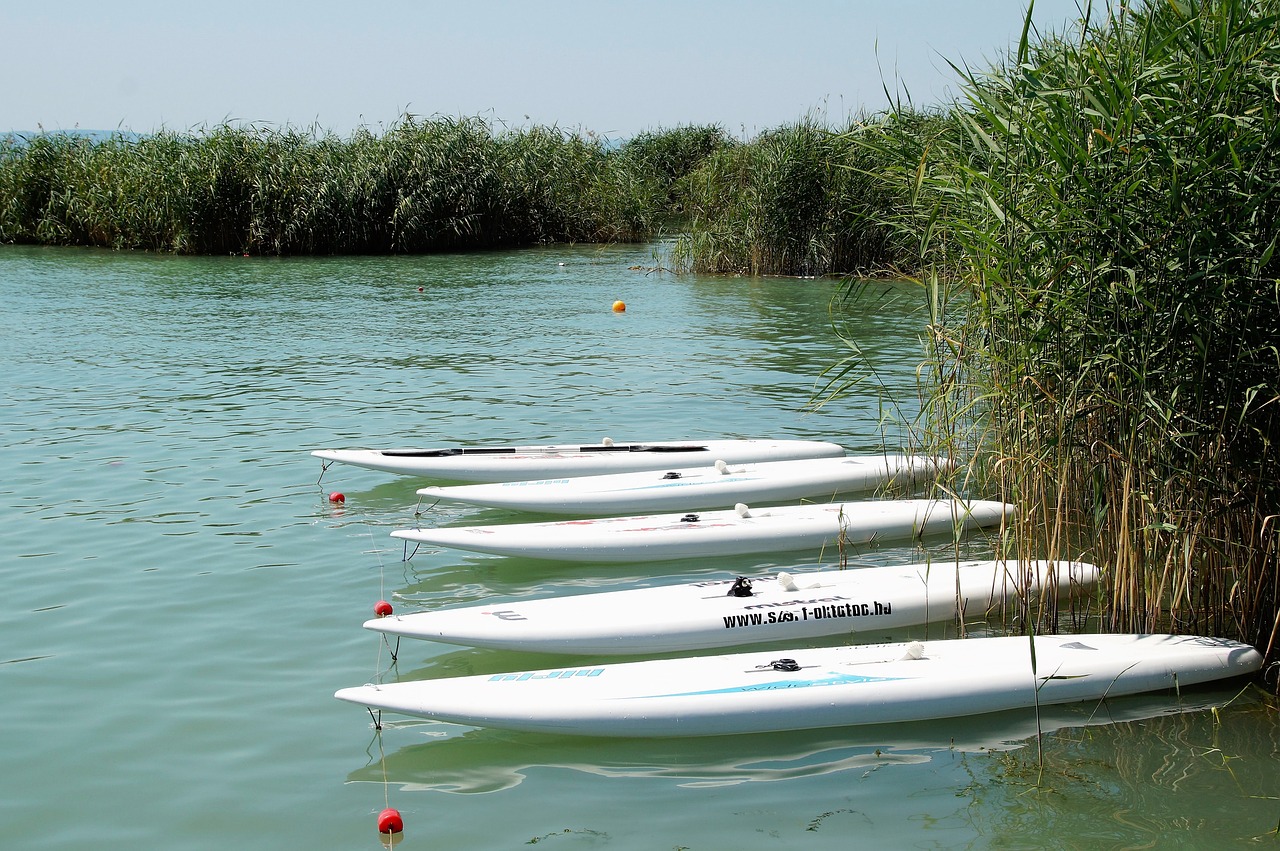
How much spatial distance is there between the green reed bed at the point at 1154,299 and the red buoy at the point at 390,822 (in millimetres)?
2787

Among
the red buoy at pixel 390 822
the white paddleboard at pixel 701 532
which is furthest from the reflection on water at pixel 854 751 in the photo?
the white paddleboard at pixel 701 532

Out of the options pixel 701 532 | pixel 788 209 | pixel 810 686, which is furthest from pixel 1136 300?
pixel 788 209

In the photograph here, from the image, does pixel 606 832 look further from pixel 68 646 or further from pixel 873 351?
pixel 873 351

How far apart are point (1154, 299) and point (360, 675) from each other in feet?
12.8

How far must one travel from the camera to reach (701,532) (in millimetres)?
6949

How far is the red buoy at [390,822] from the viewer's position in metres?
3.96

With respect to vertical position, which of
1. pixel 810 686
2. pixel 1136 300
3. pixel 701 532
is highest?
pixel 1136 300

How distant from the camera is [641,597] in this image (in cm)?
571

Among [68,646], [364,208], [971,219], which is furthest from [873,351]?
[364,208]

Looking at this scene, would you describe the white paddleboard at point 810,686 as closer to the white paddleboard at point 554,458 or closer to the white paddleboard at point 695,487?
the white paddleboard at point 695,487

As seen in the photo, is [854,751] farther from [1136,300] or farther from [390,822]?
[1136,300]

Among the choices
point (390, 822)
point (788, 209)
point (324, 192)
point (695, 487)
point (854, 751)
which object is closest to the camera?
point (390, 822)

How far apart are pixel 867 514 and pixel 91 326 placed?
1325 cm

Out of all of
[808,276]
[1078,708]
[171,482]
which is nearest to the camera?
[1078,708]
